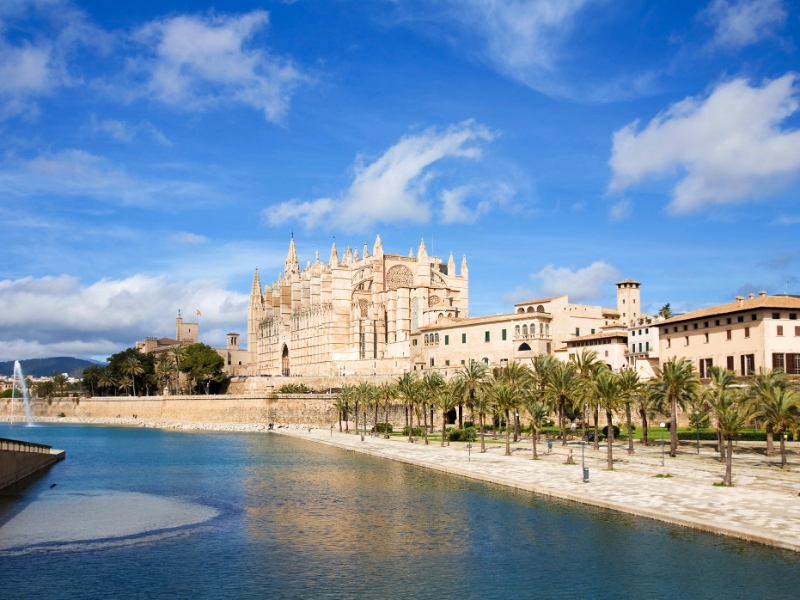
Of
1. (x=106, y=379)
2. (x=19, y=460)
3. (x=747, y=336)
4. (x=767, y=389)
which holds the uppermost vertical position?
(x=747, y=336)

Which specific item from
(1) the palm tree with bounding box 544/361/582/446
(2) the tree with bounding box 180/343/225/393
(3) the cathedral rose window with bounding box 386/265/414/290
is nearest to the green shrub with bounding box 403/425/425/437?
(1) the palm tree with bounding box 544/361/582/446

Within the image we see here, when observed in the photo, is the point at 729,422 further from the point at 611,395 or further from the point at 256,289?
the point at 256,289

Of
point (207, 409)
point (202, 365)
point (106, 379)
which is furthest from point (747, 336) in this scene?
point (106, 379)

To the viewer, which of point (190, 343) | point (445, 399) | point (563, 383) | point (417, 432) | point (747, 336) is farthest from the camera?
point (190, 343)

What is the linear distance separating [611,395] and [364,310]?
221ft

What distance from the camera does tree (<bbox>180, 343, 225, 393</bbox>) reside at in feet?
369

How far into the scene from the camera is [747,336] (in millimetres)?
52625

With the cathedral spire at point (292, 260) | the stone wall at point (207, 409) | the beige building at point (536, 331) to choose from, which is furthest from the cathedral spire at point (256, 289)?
the beige building at point (536, 331)

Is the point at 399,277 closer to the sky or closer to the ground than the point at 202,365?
closer to the sky

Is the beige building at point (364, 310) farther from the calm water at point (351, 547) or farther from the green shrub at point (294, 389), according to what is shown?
the calm water at point (351, 547)

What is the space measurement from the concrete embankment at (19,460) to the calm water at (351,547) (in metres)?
1.06

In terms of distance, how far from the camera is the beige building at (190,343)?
141 meters

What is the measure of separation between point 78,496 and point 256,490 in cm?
786

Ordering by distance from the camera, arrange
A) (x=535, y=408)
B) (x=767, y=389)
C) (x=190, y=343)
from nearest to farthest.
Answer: (x=767, y=389) → (x=535, y=408) → (x=190, y=343)
